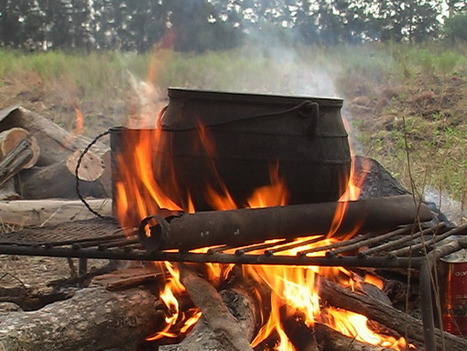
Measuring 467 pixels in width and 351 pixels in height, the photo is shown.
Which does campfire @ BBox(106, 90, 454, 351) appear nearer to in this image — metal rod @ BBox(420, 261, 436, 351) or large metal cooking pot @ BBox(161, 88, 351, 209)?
large metal cooking pot @ BBox(161, 88, 351, 209)

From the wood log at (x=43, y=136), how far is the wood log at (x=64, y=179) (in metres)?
0.18

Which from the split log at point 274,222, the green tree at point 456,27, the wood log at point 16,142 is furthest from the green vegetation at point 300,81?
the split log at point 274,222

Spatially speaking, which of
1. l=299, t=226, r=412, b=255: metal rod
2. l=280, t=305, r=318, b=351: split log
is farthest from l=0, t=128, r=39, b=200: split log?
l=299, t=226, r=412, b=255: metal rod

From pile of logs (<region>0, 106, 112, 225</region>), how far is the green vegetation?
228 cm

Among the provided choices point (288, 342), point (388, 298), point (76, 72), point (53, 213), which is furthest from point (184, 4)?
point (288, 342)

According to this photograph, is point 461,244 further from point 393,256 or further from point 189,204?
point 189,204

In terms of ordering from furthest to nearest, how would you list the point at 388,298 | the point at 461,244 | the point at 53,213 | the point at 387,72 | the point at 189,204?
the point at 387,72 → the point at 53,213 → the point at 388,298 → the point at 189,204 → the point at 461,244

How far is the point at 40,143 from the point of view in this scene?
17.5 ft

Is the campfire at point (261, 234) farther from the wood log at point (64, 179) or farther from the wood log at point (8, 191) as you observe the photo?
the wood log at point (8, 191)

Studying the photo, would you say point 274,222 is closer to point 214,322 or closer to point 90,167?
point 214,322

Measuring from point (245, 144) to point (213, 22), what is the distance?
5239 millimetres

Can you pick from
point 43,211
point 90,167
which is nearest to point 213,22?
point 90,167

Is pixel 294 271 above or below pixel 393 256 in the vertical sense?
below

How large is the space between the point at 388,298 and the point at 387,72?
263 inches
